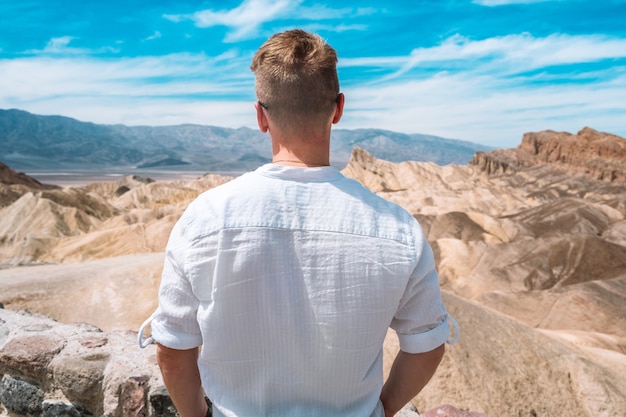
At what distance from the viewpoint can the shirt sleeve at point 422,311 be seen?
1316 mm

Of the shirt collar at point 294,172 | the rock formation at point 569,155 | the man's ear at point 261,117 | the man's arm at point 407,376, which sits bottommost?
the rock formation at point 569,155

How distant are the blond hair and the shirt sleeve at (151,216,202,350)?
1.31 feet

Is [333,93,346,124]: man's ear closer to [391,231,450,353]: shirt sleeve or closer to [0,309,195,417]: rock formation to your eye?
[391,231,450,353]: shirt sleeve

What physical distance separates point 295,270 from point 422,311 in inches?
14.6

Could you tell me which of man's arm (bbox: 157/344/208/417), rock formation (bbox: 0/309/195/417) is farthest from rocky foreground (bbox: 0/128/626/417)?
man's arm (bbox: 157/344/208/417)

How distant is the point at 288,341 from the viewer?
1344mm

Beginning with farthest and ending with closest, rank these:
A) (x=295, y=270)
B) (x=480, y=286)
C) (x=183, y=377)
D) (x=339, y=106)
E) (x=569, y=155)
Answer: (x=569, y=155) → (x=480, y=286) → (x=183, y=377) → (x=339, y=106) → (x=295, y=270)

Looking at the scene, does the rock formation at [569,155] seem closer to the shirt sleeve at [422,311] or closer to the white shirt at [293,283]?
the shirt sleeve at [422,311]

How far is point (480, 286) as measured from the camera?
20453mm

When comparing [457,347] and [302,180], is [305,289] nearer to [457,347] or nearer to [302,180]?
[302,180]

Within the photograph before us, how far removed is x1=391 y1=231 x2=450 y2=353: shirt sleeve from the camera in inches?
51.8

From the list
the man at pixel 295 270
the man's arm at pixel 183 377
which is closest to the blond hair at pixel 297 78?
the man at pixel 295 270

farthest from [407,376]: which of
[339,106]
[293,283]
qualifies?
[339,106]

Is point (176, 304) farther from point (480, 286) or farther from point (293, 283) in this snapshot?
point (480, 286)
